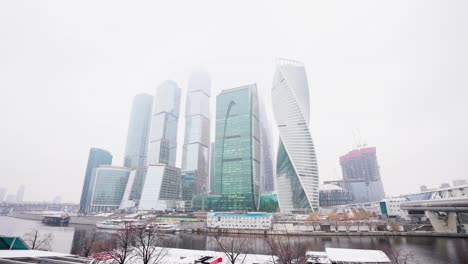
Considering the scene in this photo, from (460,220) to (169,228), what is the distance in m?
98.9

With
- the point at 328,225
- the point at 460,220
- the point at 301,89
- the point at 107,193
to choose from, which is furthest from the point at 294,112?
the point at 107,193

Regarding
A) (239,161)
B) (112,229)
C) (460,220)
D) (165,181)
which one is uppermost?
(239,161)

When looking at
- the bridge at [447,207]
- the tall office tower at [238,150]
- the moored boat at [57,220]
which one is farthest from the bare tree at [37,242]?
the tall office tower at [238,150]

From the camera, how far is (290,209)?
139 m

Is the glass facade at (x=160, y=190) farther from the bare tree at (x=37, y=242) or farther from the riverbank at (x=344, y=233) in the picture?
the bare tree at (x=37, y=242)

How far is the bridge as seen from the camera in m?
53.8

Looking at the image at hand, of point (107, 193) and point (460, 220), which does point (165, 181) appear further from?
point (460, 220)

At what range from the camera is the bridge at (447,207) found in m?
53.8

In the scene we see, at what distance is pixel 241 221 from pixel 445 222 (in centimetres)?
6412

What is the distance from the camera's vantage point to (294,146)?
132 metres

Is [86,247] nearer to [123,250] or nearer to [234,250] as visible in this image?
[123,250]

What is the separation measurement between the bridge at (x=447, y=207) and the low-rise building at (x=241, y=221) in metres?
48.6

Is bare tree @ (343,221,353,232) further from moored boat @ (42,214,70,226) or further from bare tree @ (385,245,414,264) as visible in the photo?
moored boat @ (42,214,70,226)

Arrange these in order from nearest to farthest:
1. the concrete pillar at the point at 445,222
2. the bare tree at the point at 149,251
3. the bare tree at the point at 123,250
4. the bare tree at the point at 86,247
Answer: the bare tree at the point at 123,250 → the bare tree at the point at 149,251 → the bare tree at the point at 86,247 → the concrete pillar at the point at 445,222
